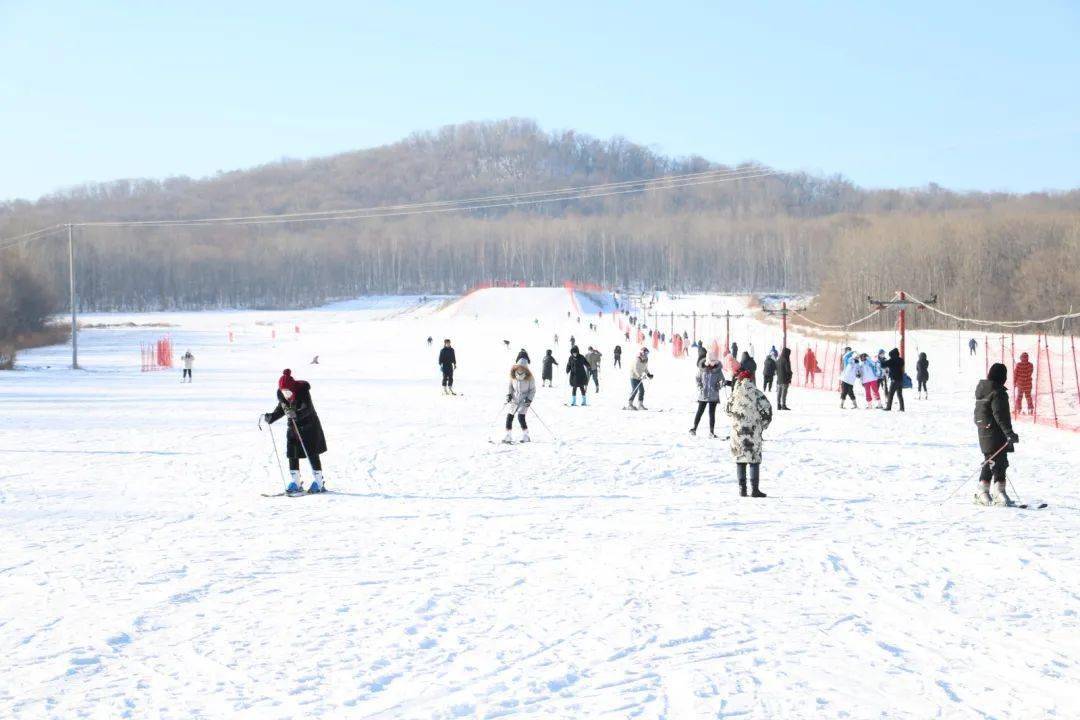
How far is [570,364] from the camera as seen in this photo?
21.6m

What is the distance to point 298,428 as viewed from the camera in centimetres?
1086

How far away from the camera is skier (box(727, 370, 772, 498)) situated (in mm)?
10523


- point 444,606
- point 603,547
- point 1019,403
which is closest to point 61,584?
point 444,606

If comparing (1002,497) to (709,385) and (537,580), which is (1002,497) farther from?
(709,385)

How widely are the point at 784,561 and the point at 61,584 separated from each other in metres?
4.73

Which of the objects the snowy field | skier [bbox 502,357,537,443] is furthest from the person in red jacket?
skier [bbox 502,357,537,443]

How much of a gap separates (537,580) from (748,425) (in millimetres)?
4064

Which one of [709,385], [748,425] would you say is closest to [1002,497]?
[748,425]

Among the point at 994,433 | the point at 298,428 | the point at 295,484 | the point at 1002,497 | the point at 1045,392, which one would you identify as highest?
the point at 298,428

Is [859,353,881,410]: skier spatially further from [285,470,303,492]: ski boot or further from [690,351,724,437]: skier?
[285,470,303,492]: ski boot

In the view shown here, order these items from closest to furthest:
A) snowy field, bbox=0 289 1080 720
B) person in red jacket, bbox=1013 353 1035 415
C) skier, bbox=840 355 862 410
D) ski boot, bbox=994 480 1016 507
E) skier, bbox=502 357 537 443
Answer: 1. snowy field, bbox=0 289 1080 720
2. ski boot, bbox=994 480 1016 507
3. skier, bbox=502 357 537 443
4. person in red jacket, bbox=1013 353 1035 415
5. skier, bbox=840 355 862 410

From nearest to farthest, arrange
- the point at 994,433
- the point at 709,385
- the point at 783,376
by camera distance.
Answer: the point at 994,433 < the point at 709,385 < the point at 783,376

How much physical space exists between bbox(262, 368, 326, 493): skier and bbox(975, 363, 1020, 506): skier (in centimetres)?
624

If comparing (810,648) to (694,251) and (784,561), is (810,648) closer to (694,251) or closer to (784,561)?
(784,561)
